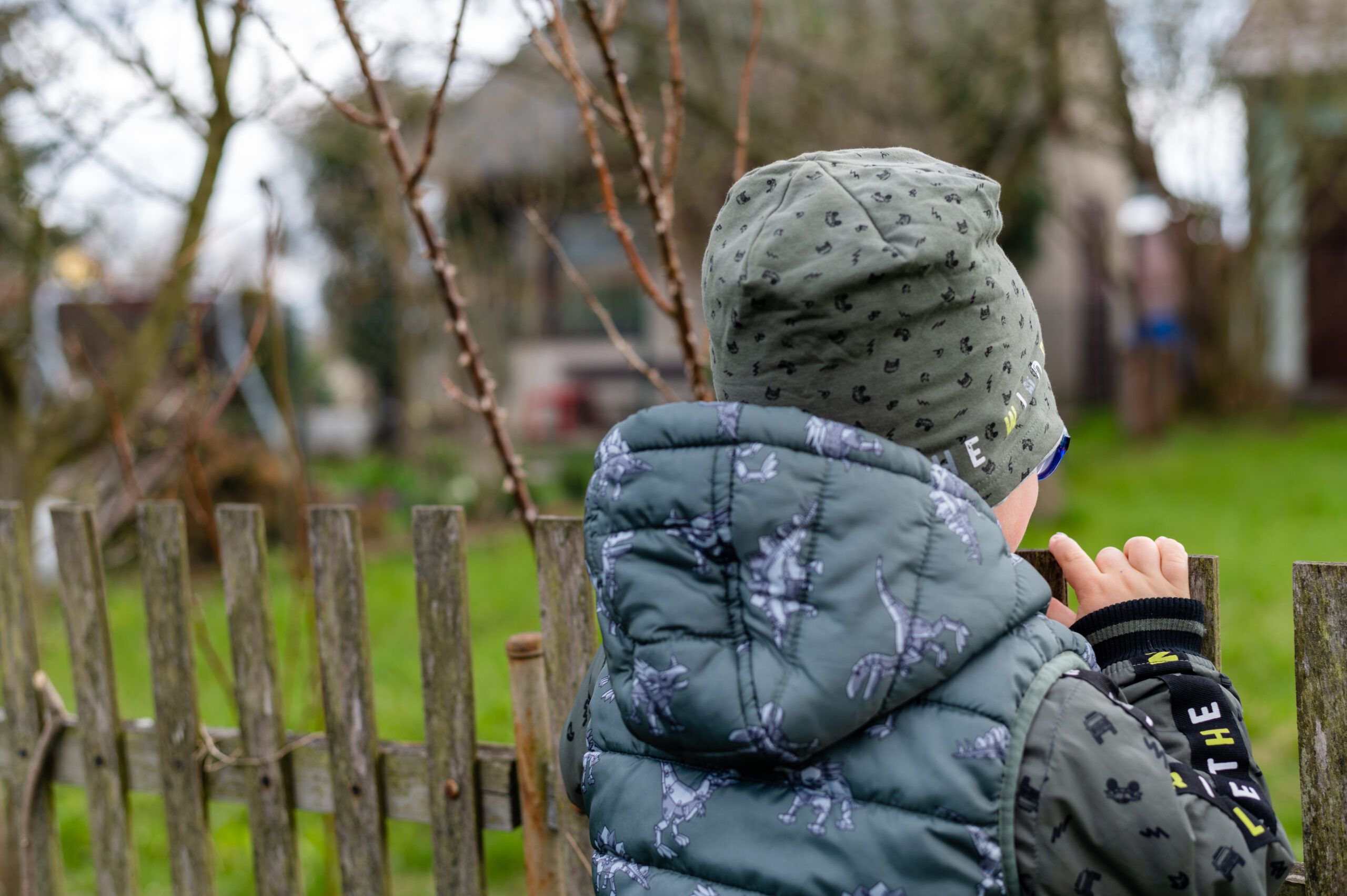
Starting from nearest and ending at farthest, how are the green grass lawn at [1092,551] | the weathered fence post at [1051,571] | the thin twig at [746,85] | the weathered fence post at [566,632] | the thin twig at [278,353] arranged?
1. the weathered fence post at [1051,571]
2. the weathered fence post at [566,632]
3. the thin twig at [746,85]
4. the thin twig at [278,353]
5. the green grass lawn at [1092,551]

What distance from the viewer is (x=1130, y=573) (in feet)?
3.62

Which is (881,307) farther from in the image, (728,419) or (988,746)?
(988,746)

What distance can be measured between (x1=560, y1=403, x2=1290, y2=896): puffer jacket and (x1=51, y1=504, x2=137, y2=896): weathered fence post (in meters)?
1.43

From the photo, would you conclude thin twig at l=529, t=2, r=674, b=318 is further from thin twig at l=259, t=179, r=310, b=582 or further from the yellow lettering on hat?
the yellow lettering on hat

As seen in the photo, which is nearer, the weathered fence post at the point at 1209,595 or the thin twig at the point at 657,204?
the weathered fence post at the point at 1209,595

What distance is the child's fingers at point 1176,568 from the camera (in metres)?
1.09

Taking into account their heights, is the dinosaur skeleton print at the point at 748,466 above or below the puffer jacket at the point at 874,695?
above

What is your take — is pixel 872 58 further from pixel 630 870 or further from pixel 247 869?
pixel 630 870

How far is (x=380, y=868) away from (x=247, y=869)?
158 cm

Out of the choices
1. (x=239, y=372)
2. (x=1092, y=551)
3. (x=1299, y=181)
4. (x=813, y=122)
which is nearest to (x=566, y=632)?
(x=239, y=372)

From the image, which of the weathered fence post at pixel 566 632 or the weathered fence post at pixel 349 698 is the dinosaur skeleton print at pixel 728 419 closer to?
the weathered fence post at pixel 566 632

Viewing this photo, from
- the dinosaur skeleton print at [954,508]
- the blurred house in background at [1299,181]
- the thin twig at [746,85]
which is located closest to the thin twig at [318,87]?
the thin twig at [746,85]

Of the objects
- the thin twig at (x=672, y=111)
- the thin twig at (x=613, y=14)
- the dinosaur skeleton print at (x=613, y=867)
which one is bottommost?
the dinosaur skeleton print at (x=613, y=867)

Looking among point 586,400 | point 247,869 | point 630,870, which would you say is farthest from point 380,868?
point 586,400
